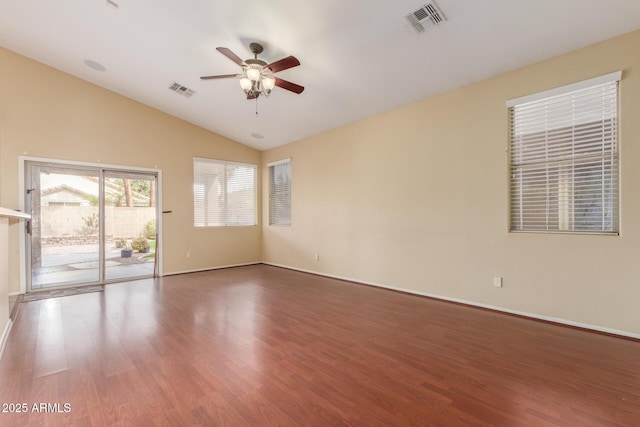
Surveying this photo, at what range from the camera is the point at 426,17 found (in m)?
2.91

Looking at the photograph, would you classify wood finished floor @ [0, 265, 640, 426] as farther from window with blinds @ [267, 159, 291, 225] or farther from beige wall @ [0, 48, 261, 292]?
window with blinds @ [267, 159, 291, 225]

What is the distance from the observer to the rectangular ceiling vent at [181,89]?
4929 millimetres

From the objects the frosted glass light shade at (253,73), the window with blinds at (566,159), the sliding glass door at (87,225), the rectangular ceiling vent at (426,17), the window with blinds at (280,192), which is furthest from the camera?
the window with blinds at (280,192)

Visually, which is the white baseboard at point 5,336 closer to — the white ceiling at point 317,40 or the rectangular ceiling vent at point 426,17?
the white ceiling at point 317,40

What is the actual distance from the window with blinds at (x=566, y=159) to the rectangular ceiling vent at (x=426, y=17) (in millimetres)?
1459

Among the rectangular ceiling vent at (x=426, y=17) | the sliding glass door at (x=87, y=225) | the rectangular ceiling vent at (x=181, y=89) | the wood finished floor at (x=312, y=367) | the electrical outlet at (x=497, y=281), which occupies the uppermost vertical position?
the rectangular ceiling vent at (x=181, y=89)

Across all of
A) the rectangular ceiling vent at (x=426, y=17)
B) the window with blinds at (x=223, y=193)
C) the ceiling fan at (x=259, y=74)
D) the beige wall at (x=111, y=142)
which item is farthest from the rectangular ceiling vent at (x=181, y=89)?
the rectangular ceiling vent at (x=426, y=17)

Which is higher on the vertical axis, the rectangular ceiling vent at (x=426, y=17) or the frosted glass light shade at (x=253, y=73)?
the rectangular ceiling vent at (x=426, y=17)

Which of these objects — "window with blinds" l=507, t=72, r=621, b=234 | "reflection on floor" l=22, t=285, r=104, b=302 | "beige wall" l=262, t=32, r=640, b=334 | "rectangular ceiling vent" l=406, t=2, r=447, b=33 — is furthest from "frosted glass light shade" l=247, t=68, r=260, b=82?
"reflection on floor" l=22, t=285, r=104, b=302

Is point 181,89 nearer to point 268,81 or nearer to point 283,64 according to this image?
point 268,81

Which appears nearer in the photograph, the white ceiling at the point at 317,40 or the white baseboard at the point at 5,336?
the white baseboard at the point at 5,336

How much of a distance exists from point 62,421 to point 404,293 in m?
4.06

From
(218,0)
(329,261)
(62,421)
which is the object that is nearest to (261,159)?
(329,261)

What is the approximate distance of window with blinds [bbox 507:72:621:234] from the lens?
10.1 ft
